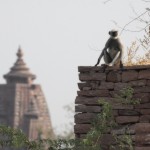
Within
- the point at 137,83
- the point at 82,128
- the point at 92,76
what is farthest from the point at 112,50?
the point at 82,128

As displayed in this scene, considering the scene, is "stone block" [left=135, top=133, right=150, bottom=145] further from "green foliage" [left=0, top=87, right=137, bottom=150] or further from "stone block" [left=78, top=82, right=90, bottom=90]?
"stone block" [left=78, top=82, right=90, bottom=90]

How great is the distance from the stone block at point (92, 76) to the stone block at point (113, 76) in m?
0.07

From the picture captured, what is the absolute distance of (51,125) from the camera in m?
83.4

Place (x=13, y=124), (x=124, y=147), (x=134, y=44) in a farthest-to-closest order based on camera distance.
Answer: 1. (x=13, y=124)
2. (x=134, y=44)
3. (x=124, y=147)

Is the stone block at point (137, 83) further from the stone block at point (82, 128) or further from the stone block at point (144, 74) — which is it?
the stone block at point (82, 128)

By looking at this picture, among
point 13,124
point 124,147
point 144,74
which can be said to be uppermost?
point 13,124

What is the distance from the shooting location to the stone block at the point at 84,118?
14.0 metres

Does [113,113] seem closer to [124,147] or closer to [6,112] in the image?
[124,147]

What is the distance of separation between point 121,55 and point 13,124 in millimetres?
68500

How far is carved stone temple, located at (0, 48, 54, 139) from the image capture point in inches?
3236

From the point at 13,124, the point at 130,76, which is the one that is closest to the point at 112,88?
the point at 130,76

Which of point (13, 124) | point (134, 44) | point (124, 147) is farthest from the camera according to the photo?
point (13, 124)

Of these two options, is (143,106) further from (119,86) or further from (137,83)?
(119,86)

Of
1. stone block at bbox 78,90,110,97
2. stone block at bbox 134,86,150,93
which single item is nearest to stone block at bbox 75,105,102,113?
stone block at bbox 78,90,110,97
